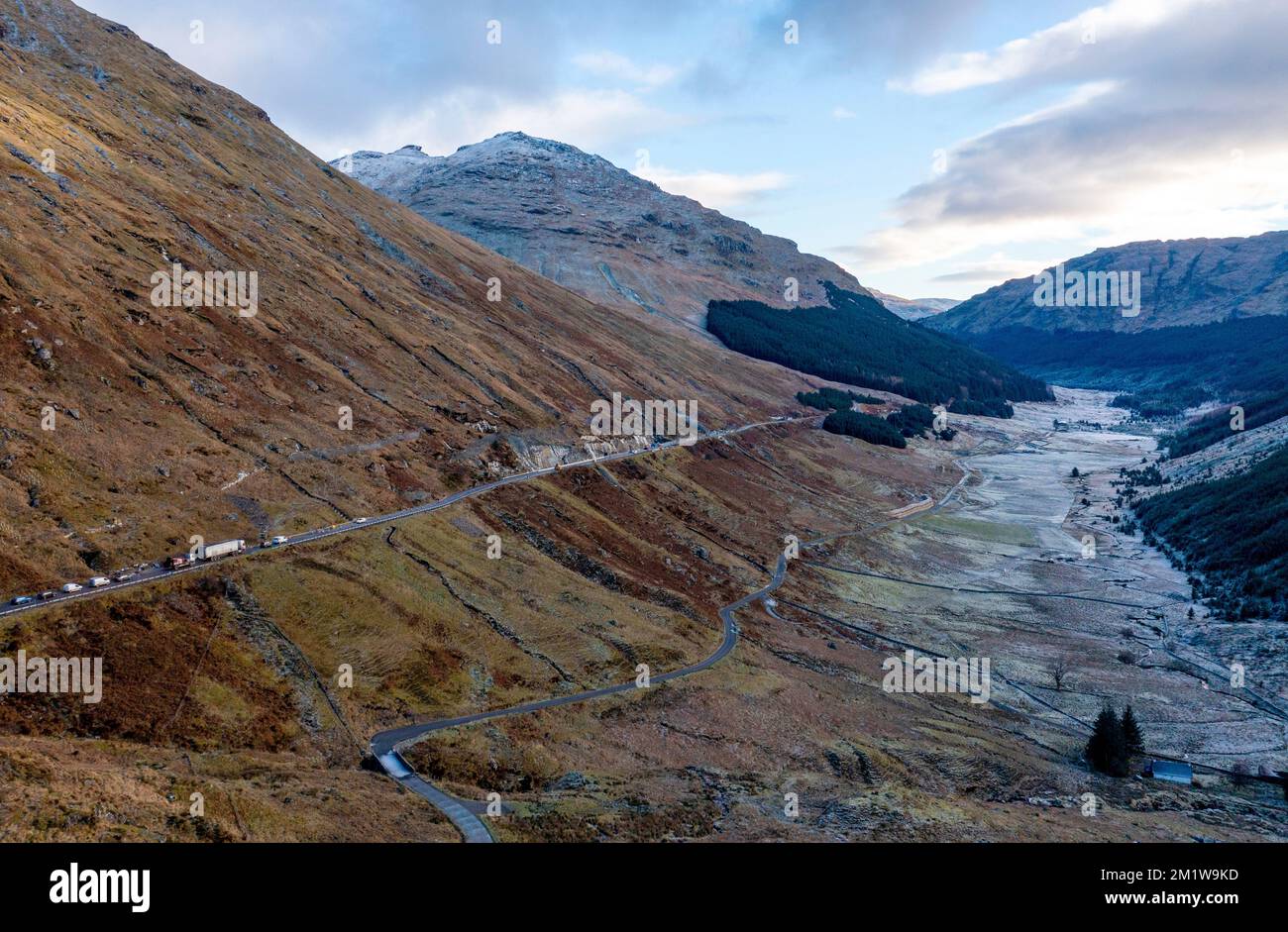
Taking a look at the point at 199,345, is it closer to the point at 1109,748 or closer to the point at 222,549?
the point at 222,549

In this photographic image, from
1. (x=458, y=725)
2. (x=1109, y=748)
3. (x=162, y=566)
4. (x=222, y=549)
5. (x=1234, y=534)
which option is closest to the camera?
(x=458, y=725)

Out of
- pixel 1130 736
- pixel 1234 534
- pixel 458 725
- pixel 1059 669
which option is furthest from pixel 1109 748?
pixel 1234 534

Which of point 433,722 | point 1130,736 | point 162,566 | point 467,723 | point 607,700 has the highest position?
point 162,566

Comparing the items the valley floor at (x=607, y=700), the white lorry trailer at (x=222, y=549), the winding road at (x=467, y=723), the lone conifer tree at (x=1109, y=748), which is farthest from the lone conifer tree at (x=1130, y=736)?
the white lorry trailer at (x=222, y=549)

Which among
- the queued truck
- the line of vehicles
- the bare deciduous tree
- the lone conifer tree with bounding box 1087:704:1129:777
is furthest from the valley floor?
the queued truck

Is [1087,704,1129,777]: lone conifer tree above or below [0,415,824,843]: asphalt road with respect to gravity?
below

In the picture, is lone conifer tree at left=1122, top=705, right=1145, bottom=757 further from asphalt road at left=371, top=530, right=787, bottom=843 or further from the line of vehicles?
the line of vehicles

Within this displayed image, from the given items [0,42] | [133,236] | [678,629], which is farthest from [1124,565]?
[0,42]

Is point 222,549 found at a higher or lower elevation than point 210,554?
higher
